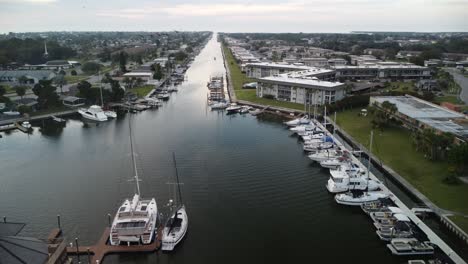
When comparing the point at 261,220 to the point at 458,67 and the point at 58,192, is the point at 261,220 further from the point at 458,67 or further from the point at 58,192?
the point at 458,67

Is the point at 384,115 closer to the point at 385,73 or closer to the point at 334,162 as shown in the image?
the point at 334,162

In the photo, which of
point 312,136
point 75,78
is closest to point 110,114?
point 312,136

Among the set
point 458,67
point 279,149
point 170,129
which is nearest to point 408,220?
point 279,149

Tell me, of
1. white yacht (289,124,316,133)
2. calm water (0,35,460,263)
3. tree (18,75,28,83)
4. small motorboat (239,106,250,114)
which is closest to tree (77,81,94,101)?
calm water (0,35,460,263)

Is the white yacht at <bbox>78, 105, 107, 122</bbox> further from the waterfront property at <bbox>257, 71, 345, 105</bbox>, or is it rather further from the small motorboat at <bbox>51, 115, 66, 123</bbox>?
the waterfront property at <bbox>257, 71, 345, 105</bbox>

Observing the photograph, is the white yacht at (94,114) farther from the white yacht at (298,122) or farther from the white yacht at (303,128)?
the white yacht at (303,128)

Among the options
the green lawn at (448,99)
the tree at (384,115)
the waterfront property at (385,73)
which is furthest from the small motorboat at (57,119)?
the green lawn at (448,99)

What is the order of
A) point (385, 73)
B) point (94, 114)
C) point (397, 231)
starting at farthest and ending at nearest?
point (385, 73) < point (94, 114) < point (397, 231)
